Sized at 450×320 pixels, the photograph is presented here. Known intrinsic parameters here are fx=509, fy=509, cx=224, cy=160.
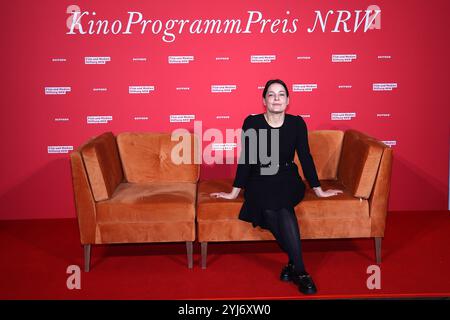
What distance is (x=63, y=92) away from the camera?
15.5 feet

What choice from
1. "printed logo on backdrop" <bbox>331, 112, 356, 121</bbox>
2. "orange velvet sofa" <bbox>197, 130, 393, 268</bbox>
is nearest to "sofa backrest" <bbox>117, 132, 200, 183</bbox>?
"orange velvet sofa" <bbox>197, 130, 393, 268</bbox>

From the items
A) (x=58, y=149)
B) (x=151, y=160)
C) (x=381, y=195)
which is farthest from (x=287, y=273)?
(x=58, y=149)

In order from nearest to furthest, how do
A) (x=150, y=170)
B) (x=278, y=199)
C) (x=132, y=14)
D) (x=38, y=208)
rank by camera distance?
(x=278, y=199) < (x=150, y=170) < (x=132, y=14) < (x=38, y=208)

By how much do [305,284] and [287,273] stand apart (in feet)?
0.77

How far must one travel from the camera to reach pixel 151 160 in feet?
14.2

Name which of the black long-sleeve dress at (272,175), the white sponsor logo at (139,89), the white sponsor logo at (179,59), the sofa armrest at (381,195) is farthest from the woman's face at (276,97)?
the white sponsor logo at (139,89)

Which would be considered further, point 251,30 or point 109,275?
point 251,30

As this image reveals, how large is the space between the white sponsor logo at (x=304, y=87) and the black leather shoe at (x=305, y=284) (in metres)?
2.06

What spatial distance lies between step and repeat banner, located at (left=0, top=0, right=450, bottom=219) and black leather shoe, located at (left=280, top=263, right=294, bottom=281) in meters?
1.61

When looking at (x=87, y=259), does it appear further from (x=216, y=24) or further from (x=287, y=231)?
(x=216, y=24)

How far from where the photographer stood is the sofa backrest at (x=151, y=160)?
14.1ft

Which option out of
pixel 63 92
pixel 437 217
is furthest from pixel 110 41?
pixel 437 217

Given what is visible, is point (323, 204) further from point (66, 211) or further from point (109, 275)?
point (66, 211)

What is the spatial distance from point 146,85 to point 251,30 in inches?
43.0
